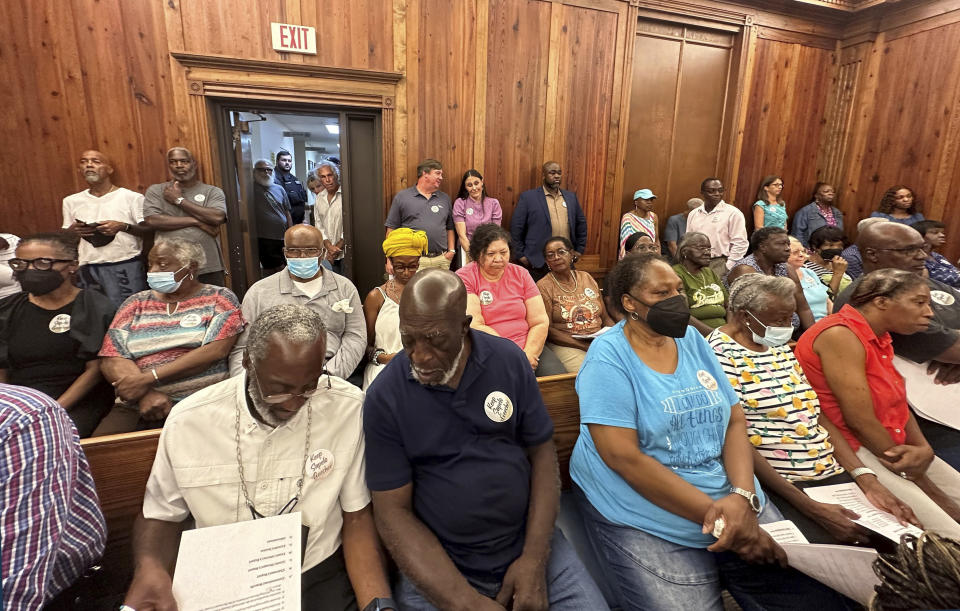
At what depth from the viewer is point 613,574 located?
1599mm

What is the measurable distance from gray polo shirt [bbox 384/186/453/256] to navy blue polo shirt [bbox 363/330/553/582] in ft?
10.6

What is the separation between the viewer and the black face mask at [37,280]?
6.81 ft

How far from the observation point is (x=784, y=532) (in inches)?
62.7

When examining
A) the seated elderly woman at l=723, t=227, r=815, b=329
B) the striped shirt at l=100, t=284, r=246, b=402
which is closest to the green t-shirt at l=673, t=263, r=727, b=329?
the seated elderly woman at l=723, t=227, r=815, b=329

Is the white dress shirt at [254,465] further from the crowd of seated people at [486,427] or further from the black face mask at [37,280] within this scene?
the black face mask at [37,280]

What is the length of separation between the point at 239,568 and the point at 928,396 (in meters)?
3.03

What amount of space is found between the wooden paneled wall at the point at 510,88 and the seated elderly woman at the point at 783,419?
3.56 metres

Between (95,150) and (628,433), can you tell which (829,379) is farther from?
(95,150)

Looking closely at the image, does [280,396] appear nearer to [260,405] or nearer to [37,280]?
[260,405]

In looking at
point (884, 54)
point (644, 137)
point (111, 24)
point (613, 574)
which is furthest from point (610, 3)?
point (613, 574)

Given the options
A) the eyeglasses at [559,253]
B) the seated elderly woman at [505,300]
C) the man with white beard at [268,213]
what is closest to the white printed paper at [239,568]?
the seated elderly woman at [505,300]

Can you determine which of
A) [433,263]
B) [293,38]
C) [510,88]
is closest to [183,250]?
[433,263]

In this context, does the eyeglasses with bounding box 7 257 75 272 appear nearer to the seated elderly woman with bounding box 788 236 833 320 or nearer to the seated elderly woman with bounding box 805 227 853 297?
the seated elderly woman with bounding box 788 236 833 320

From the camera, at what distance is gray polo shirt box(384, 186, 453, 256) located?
453 cm
